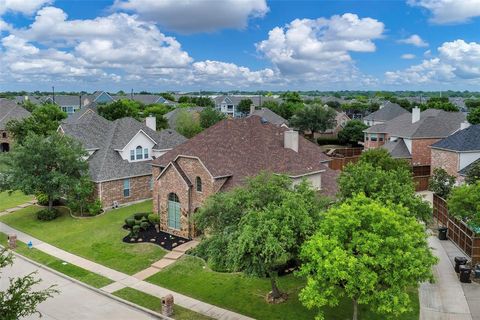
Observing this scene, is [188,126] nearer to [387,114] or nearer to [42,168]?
[42,168]

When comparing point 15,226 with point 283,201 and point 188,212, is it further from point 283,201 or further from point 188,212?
point 283,201

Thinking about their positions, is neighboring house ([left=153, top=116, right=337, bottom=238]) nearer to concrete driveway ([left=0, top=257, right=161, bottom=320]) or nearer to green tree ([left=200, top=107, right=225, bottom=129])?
concrete driveway ([left=0, top=257, right=161, bottom=320])

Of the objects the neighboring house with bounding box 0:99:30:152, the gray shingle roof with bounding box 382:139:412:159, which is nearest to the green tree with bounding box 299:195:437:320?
the gray shingle roof with bounding box 382:139:412:159

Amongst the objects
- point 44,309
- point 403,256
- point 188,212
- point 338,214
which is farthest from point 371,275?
point 188,212

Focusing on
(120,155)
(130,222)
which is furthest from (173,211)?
(120,155)

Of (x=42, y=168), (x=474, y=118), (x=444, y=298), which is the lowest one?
(x=444, y=298)
